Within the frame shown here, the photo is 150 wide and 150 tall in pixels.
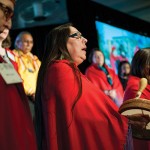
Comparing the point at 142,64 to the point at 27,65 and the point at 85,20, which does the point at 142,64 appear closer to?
the point at 27,65

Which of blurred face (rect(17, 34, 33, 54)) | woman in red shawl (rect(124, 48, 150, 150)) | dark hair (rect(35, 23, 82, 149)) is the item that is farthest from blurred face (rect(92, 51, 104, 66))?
dark hair (rect(35, 23, 82, 149))

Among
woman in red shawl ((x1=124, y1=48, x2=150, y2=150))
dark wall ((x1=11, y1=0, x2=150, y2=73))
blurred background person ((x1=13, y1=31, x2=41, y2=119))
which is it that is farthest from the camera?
dark wall ((x1=11, y1=0, x2=150, y2=73))

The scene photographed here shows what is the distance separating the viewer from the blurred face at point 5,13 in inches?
59.0

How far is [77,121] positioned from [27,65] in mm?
1975

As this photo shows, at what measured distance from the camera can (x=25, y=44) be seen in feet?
13.7

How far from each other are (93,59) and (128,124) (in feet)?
10.9

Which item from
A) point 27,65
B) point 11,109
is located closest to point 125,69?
point 27,65

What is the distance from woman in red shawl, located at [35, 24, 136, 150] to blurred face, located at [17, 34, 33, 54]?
2.05m

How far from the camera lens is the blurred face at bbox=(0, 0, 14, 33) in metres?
1.50

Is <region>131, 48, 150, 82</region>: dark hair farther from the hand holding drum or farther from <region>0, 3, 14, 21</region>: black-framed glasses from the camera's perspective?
<region>0, 3, 14, 21</region>: black-framed glasses

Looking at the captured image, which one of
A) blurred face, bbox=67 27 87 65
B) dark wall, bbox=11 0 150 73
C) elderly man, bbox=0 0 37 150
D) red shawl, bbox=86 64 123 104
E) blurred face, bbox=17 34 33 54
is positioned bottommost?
red shawl, bbox=86 64 123 104

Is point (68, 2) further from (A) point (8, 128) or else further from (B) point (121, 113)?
(A) point (8, 128)

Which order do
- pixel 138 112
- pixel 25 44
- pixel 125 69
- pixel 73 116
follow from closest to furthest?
1. pixel 73 116
2. pixel 138 112
3. pixel 25 44
4. pixel 125 69

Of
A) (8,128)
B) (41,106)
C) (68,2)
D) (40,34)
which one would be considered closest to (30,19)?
(40,34)
